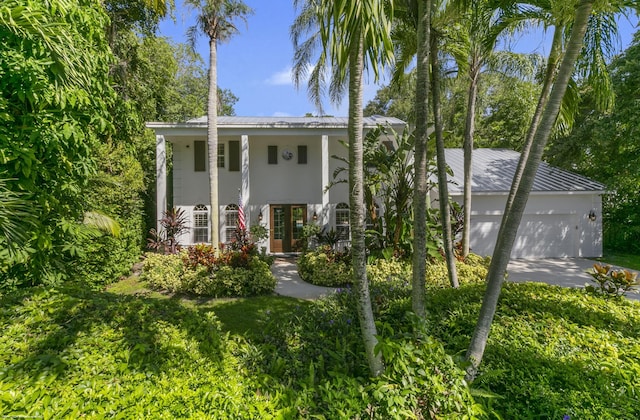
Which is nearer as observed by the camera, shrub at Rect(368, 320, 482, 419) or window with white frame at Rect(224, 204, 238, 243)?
shrub at Rect(368, 320, 482, 419)

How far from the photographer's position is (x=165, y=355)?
10.2 feet

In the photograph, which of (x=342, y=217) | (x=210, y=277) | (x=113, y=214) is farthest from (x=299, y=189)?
(x=113, y=214)

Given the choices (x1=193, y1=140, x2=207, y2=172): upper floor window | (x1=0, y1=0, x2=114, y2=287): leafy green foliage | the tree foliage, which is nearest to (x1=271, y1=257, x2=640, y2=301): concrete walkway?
the tree foliage

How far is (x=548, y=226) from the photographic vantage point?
13.3 metres

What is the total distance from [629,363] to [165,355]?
502 cm

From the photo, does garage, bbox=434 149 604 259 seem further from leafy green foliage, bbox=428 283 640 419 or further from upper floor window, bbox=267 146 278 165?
leafy green foliage, bbox=428 283 640 419

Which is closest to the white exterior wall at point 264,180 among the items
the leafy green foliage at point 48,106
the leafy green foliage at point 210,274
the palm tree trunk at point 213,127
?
the palm tree trunk at point 213,127

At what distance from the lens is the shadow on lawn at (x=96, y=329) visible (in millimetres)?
2908

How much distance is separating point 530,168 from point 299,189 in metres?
12.1

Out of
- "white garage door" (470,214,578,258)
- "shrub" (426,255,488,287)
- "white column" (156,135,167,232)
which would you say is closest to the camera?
"shrub" (426,255,488,287)

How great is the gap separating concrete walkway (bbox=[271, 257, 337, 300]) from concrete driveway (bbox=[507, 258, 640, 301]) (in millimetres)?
6389

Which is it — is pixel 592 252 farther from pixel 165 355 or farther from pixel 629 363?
pixel 165 355

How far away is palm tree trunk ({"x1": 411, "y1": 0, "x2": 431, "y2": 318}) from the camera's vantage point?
12.5ft

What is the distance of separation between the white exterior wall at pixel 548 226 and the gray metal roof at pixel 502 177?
0.36 meters
